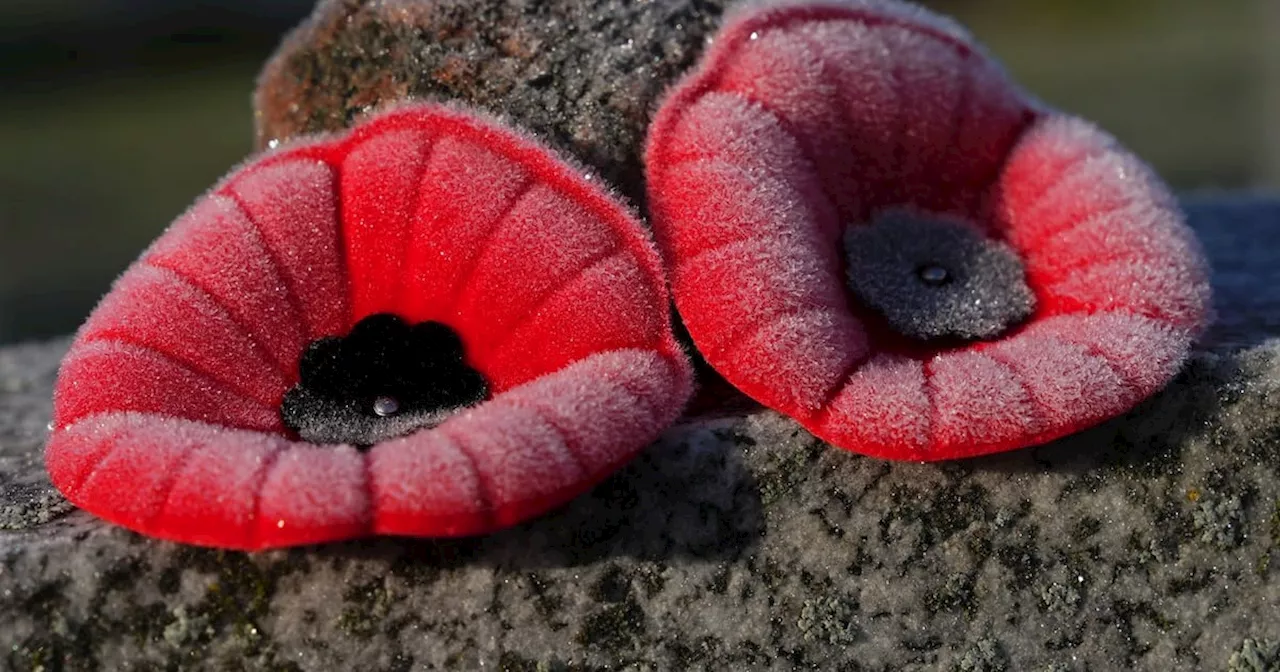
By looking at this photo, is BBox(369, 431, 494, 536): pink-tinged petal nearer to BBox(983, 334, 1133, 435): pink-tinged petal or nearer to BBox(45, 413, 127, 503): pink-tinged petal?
BBox(45, 413, 127, 503): pink-tinged petal

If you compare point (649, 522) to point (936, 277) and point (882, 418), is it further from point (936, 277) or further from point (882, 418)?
point (936, 277)

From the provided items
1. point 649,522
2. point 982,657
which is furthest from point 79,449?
point 982,657

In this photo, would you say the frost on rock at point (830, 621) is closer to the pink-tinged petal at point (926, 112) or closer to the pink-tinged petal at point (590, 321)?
the pink-tinged petal at point (590, 321)

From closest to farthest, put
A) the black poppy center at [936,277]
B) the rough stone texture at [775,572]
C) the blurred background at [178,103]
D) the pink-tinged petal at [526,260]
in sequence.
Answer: the rough stone texture at [775,572] → the pink-tinged petal at [526,260] → the black poppy center at [936,277] → the blurred background at [178,103]

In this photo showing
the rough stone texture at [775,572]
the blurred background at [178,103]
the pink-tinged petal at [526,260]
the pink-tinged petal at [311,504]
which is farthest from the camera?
the blurred background at [178,103]

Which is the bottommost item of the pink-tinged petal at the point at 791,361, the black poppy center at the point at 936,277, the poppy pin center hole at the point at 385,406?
the black poppy center at the point at 936,277

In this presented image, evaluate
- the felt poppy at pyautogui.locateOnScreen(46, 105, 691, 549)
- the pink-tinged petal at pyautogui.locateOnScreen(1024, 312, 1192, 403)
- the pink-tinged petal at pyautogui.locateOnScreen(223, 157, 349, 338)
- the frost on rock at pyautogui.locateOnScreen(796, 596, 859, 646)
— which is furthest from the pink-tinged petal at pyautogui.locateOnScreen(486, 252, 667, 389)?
the pink-tinged petal at pyautogui.locateOnScreen(1024, 312, 1192, 403)

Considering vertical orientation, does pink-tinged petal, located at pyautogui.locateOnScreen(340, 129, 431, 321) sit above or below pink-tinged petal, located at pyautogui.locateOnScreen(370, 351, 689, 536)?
above

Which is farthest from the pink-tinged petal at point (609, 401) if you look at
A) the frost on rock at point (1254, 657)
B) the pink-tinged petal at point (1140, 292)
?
the frost on rock at point (1254, 657)
